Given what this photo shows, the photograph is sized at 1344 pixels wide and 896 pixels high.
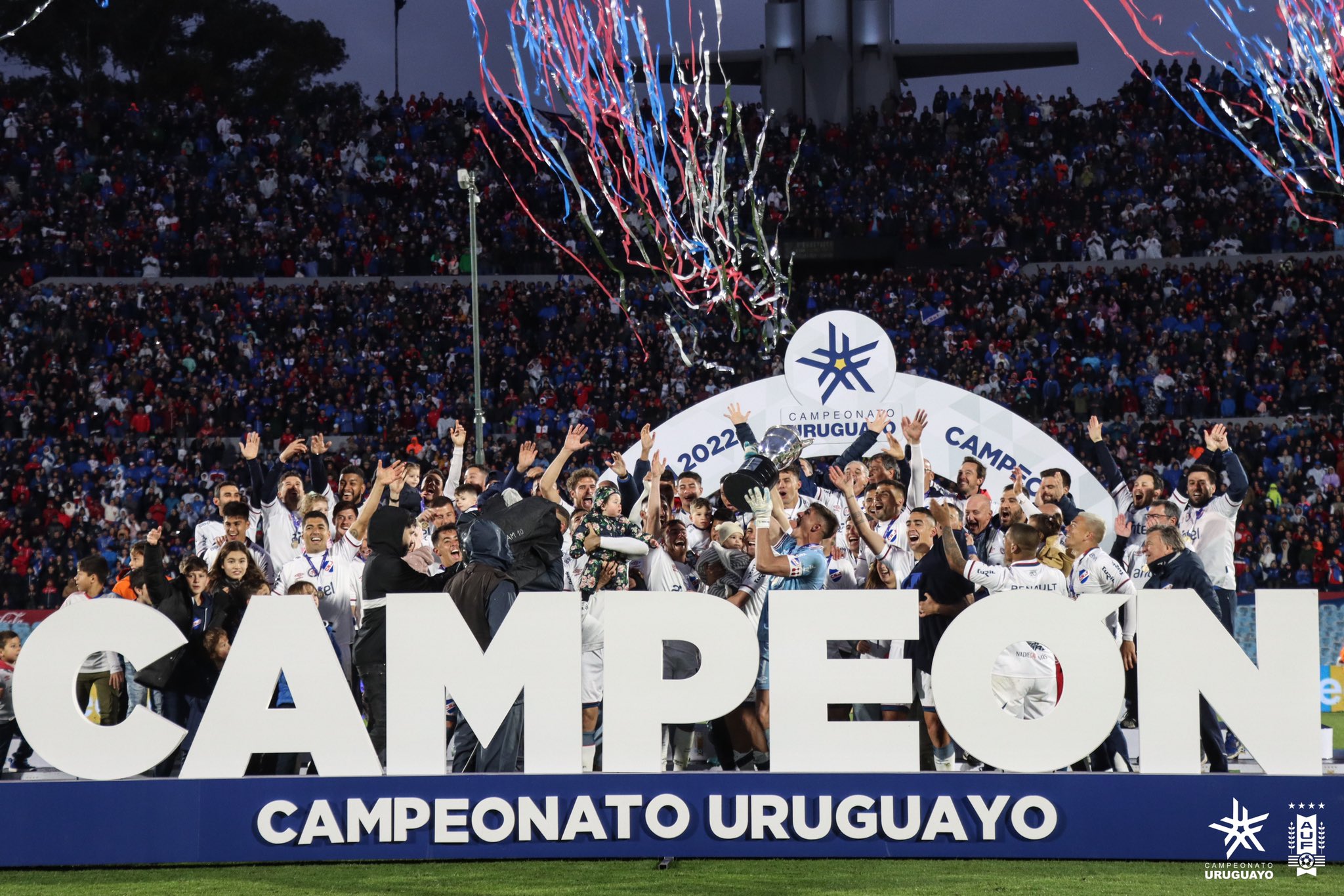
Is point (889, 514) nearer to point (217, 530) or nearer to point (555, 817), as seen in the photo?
point (555, 817)

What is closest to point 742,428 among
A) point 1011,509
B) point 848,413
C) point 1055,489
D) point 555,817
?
point 848,413

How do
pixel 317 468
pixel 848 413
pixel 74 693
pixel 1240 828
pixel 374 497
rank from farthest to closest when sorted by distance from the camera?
pixel 848 413 < pixel 317 468 < pixel 374 497 < pixel 74 693 < pixel 1240 828

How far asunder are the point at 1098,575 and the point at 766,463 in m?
2.21

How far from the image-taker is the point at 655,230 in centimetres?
2856

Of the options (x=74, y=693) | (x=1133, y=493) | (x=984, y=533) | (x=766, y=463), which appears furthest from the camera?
(x=1133, y=493)

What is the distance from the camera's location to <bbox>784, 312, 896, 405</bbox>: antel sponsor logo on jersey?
1309 cm

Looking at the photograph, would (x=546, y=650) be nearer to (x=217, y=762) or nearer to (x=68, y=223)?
(x=217, y=762)

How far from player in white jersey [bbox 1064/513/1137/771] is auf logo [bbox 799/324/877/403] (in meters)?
4.56

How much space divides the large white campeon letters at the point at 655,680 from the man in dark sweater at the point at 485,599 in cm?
29

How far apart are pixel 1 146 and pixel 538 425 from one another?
14.9 meters

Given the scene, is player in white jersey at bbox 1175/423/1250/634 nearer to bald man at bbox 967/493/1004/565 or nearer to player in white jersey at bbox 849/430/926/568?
bald man at bbox 967/493/1004/565

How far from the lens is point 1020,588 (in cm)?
780

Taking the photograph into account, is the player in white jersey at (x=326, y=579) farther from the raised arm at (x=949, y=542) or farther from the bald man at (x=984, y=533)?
the bald man at (x=984, y=533)

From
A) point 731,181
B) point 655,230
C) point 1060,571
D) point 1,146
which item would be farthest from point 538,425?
point 1060,571
